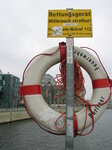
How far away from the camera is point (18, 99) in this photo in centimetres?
3550

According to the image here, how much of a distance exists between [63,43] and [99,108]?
1469mm

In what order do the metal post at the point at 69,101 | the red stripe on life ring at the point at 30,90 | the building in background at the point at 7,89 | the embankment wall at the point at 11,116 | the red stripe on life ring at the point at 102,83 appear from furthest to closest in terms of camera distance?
1. the building in background at the point at 7,89
2. the embankment wall at the point at 11,116
3. the red stripe on life ring at the point at 102,83
4. the red stripe on life ring at the point at 30,90
5. the metal post at the point at 69,101

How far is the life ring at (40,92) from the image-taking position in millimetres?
2812

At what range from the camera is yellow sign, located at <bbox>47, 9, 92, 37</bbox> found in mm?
2594

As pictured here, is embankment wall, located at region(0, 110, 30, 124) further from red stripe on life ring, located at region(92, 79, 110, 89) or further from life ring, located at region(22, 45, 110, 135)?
red stripe on life ring, located at region(92, 79, 110, 89)

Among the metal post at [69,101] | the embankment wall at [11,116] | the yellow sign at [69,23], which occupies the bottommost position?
the embankment wall at [11,116]

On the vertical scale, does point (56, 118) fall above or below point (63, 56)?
below

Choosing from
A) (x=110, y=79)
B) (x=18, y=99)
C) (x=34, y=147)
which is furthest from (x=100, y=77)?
(x=18, y=99)

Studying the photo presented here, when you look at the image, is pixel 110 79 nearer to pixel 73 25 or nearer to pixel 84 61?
pixel 84 61

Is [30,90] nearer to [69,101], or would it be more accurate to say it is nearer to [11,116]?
[69,101]

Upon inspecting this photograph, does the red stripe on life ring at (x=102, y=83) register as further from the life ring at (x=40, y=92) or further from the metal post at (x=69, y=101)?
the metal post at (x=69, y=101)

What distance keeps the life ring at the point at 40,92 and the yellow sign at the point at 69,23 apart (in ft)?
1.60

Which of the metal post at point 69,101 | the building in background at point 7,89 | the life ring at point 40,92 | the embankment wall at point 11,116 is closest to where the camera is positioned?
the metal post at point 69,101

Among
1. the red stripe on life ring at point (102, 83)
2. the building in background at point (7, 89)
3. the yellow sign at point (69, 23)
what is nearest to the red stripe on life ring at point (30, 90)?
the yellow sign at point (69, 23)
